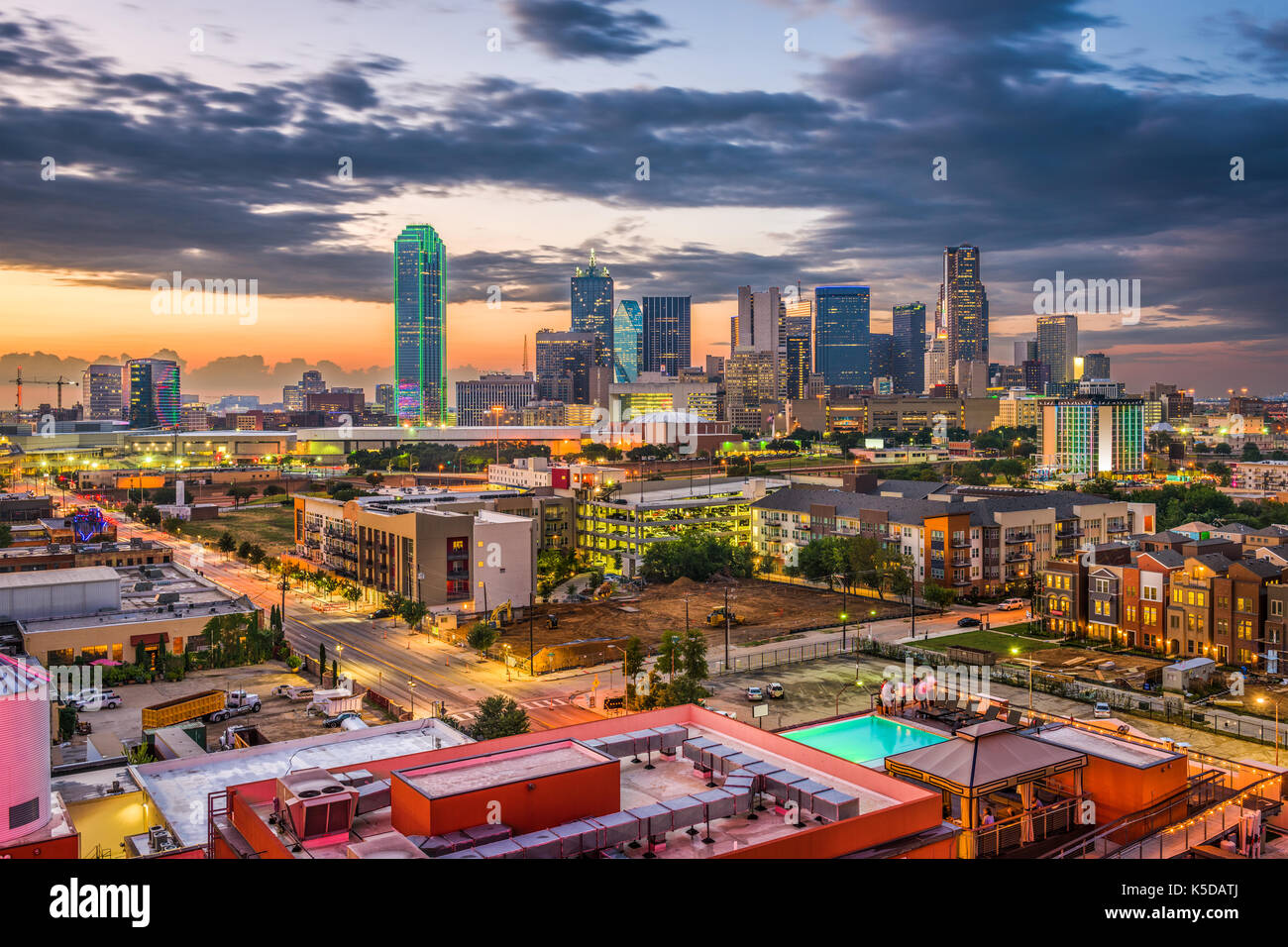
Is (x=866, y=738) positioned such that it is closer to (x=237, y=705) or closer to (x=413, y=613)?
(x=237, y=705)

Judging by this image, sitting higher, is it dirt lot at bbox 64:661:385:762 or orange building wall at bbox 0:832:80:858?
orange building wall at bbox 0:832:80:858

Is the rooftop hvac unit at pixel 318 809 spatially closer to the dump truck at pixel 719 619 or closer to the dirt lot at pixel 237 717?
the dirt lot at pixel 237 717

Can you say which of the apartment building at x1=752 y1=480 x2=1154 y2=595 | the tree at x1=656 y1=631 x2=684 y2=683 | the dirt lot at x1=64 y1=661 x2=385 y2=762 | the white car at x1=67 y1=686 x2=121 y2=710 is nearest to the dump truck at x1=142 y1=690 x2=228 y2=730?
the dirt lot at x1=64 y1=661 x2=385 y2=762

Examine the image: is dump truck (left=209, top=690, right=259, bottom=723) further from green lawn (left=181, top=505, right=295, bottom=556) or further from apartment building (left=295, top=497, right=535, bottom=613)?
green lawn (left=181, top=505, right=295, bottom=556)

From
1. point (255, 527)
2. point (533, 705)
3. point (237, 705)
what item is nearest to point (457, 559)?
point (533, 705)

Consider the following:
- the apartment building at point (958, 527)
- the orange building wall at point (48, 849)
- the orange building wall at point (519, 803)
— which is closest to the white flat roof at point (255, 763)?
the orange building wall at point (48, 849)

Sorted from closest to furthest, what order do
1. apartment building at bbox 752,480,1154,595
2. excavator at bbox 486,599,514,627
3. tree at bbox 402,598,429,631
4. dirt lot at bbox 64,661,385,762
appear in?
dirt lot at bbox 64,661,385,762
tree at bbox 402,598,429,631
excavator at bbox 486,599,514,627
apartment building at bbox 752,480,1154,595
